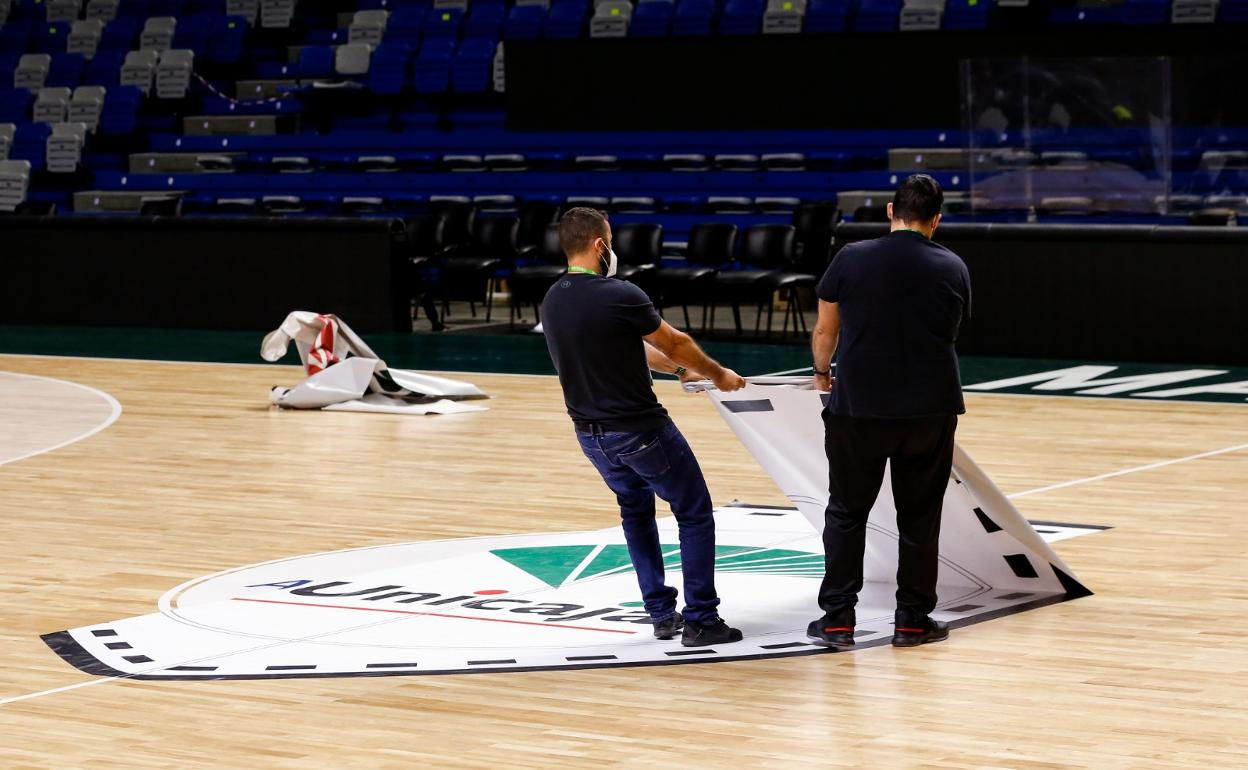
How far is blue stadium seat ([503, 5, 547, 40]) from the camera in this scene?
893 inches

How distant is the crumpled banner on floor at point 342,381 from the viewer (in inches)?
525

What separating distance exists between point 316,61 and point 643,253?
8.55 metres

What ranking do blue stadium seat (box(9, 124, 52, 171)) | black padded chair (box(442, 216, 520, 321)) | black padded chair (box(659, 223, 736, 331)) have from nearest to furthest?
black padded chair (box(659, 223, 736, 331)), black padded chair (box(442, 216, 520, 321)), blue stadium seat (box(9, 124, 52, 171))

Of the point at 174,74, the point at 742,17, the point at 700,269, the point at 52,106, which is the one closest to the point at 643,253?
the point at 700,269

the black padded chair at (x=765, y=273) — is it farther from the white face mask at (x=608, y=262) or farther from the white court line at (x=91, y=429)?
the white face mask at (x=608, y=262)

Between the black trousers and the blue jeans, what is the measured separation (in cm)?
42

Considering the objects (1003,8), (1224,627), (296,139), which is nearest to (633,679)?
(1224,627)

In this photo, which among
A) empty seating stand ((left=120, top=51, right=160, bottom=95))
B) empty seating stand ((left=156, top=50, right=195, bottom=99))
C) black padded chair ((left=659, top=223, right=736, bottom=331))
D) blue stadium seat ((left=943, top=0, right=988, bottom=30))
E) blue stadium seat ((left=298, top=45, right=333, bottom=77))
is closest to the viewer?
black padded chair ((left=659, top=223, right=736, bottom=331))

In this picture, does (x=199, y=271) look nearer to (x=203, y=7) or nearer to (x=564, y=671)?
(x=203, y=7)

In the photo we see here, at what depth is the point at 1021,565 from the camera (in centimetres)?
720

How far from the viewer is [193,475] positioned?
34.9 ft

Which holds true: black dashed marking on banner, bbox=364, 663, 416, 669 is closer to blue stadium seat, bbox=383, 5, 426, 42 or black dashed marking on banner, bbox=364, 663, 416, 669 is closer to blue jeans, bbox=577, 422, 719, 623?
blue jeans, bbox=577, 422, 719, 623

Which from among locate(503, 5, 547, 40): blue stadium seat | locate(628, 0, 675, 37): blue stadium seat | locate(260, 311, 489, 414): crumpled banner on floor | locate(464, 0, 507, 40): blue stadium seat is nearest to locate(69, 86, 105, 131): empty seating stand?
locate(464, 0, 507, 40): blue stadium seat

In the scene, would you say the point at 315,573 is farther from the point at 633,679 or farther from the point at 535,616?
the point at 633,679
